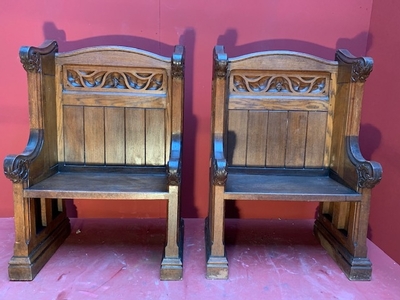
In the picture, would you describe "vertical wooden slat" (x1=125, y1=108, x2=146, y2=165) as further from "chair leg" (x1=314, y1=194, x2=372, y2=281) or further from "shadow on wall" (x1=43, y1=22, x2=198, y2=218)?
"chair leg" (x1=314, y1=194, x2=372, y2=281)

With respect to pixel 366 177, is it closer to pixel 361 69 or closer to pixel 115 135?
pixel 361 69

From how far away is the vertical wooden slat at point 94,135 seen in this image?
1.84m

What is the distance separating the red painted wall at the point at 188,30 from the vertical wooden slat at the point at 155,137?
1.06 feet

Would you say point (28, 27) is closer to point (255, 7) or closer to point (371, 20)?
point (255, 7)

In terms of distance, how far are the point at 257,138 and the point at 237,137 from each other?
0.37 ft

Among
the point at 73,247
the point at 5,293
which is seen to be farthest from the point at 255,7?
the point at 5,293

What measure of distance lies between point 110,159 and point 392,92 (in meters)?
1.60

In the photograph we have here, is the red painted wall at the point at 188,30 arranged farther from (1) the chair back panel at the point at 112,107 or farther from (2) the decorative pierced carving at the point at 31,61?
(2) the decorative pierced carving at the point at 31,61

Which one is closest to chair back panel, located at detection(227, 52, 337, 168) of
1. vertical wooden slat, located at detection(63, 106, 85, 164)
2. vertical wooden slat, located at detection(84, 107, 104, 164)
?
vertical wooden slat, located at detection(84, 107, 104, 164)

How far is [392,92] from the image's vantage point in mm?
1870

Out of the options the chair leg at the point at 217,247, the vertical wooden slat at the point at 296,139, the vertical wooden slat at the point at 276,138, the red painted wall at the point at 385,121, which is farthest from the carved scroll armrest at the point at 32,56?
the red painted wall at the point at 385,121

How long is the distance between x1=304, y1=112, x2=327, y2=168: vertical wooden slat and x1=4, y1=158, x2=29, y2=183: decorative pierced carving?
1.43m

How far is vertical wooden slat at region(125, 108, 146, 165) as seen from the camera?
1858 millimetres

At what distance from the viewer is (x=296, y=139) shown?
1.91 metres
